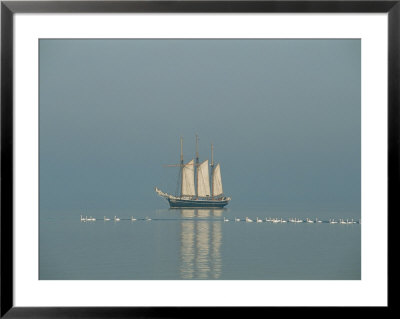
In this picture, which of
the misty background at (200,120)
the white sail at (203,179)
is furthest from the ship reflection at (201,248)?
→ the misty background at (200,120)

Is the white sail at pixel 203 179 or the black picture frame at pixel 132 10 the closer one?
the black picture frame at pixel 132 10

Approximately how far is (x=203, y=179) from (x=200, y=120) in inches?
21.4

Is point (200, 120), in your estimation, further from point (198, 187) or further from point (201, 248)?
point (201, 248)

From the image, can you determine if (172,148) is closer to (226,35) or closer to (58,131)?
(58,131)

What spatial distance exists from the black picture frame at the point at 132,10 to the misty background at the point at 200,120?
0.39 metres

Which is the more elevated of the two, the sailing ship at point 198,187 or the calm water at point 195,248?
the sailing ship at point 198,187

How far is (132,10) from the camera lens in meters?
3.39

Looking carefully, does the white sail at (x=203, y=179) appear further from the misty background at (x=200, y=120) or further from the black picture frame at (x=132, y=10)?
the black picture frame at (x=132, y=10)

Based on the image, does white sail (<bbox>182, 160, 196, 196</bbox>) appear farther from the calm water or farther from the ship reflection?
the calm water

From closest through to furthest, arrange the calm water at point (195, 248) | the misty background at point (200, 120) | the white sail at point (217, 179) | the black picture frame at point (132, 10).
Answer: the black picture frame at point (132, 10) < the calm water at point (195, 248) < the misty background at point (200, 120) < the white sail at point (217, 179)

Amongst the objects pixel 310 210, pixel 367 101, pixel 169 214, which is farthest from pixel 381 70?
pixel 169 214

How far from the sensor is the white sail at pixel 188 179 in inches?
177

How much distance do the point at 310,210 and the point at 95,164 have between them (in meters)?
1.69

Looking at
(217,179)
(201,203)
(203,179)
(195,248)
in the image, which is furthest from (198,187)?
(195,248)
